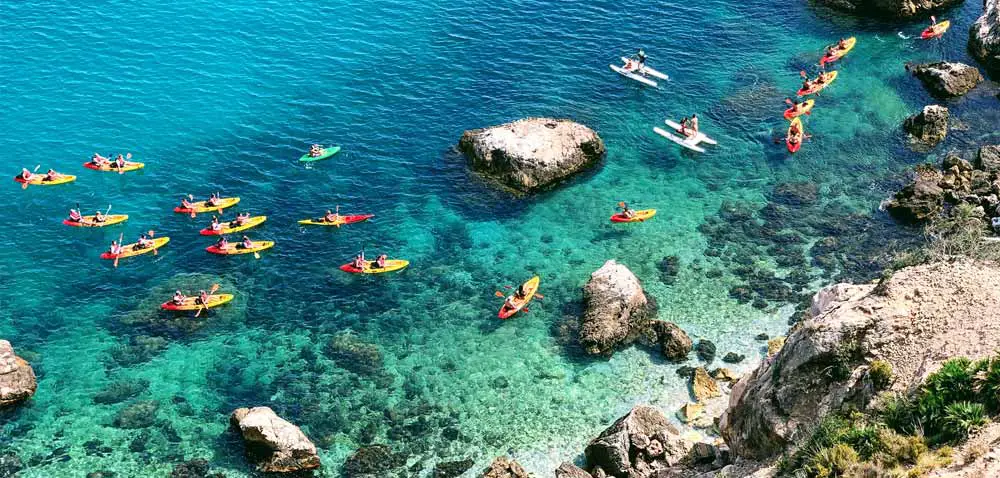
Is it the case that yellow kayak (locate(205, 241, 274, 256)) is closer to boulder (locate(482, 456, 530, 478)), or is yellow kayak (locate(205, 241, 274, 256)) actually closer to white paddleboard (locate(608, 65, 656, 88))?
boulder (locate(482, 456, 530, 478))

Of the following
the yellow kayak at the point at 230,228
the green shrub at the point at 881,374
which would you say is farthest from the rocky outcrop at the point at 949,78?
the yellow kayak at the point at 230,228

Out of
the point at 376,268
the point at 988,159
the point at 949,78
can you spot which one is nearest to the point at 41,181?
the point at 376,268

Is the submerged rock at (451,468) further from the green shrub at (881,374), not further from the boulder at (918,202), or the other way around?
the boulder at (918,202)

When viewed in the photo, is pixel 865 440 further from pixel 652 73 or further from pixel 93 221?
pixel 93 221

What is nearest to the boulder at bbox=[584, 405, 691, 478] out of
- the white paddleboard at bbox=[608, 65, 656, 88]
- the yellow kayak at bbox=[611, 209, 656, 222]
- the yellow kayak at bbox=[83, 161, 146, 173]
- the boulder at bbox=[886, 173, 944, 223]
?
the yellow kayak at bbox=[611, 209, 656, 222]

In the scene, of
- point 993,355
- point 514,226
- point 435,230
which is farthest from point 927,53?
point 993,355

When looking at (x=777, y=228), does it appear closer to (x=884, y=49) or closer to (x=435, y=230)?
(x=435, y=230)

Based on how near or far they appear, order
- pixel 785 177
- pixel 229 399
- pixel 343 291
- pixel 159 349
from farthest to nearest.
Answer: pixel 785 177
pixel 343 291
pixel 159 349
pixel 229 399
